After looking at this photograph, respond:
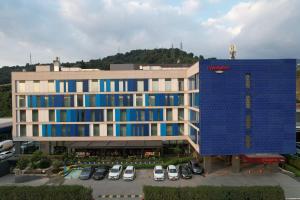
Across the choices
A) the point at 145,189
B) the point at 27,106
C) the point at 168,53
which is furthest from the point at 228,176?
the point at 168,53

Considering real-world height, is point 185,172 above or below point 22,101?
below

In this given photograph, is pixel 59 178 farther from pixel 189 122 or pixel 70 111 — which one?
pixel 189 122

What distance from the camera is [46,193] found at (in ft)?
98.7

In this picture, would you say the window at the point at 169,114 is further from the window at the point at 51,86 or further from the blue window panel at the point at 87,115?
the window at the point at 51,86

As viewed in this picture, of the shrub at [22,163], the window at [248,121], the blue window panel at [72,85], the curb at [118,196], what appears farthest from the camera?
the blue window panel at [72,85]

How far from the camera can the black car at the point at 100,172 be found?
144ft

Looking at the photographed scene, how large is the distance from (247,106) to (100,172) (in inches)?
987

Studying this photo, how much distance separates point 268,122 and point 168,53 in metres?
141

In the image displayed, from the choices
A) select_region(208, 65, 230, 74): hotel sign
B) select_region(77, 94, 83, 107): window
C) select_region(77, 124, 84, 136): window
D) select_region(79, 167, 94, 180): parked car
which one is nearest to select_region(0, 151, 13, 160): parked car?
select_region(77, 124, 84, 136): window

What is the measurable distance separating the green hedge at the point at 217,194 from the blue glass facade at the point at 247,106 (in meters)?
14.3

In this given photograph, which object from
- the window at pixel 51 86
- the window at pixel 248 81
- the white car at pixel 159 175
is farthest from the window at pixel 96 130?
the window at pixel 248 81

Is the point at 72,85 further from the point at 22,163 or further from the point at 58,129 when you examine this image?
the point at 22,163

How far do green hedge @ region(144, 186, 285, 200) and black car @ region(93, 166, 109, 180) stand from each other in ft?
53.4

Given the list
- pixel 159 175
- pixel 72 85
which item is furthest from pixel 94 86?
pixel 159 175
